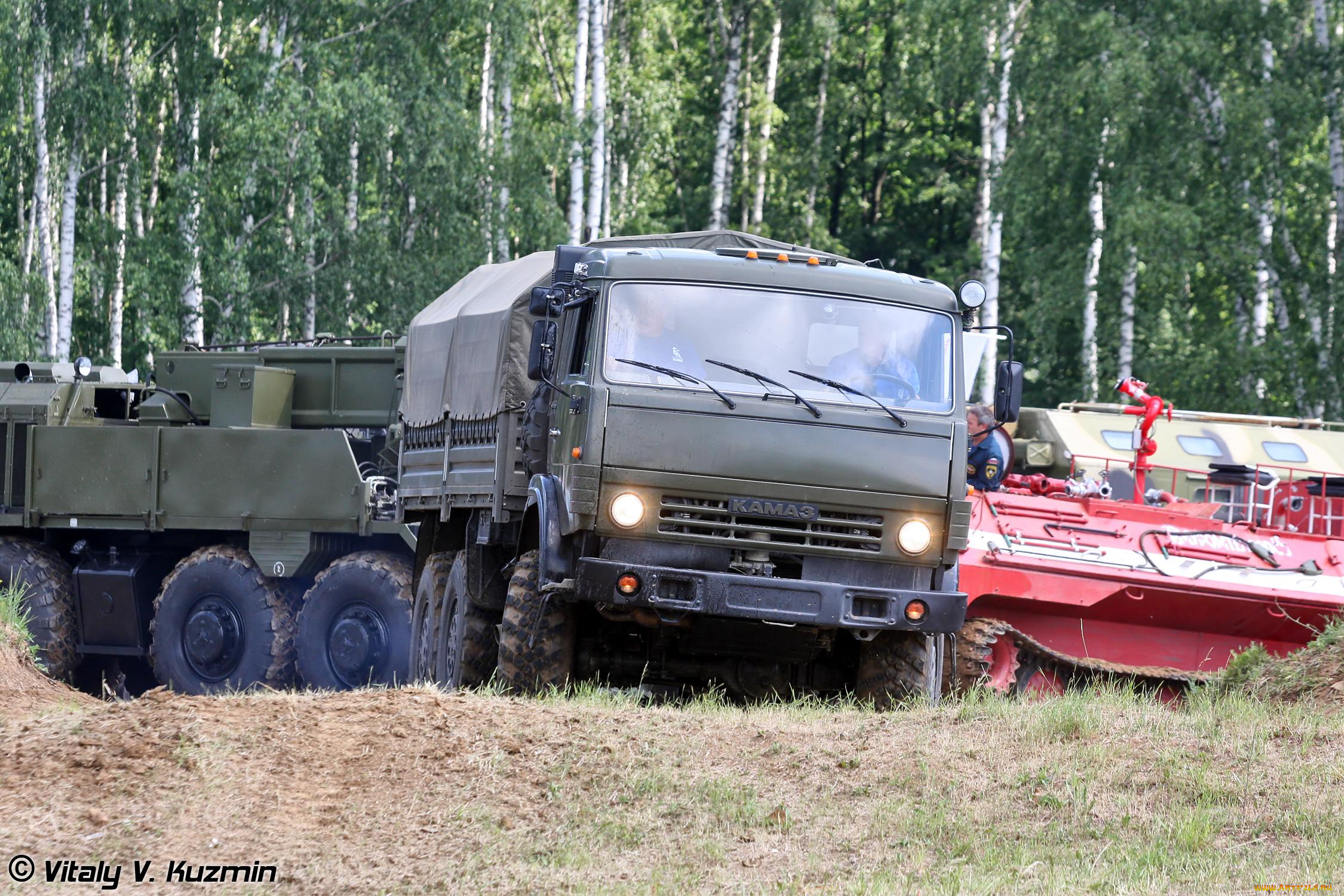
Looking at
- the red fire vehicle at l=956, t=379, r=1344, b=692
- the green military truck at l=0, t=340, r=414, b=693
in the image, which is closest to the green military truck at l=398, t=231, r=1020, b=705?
the red fire vehicle at l=956, t=379, r=1344, b=692

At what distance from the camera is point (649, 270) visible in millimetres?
9789

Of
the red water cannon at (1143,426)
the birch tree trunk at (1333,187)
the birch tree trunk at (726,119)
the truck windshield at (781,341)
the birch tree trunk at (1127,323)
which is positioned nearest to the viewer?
the truck windshield at (781,341)

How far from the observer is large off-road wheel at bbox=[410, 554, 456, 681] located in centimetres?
1279

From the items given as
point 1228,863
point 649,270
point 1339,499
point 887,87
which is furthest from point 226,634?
point 887,87

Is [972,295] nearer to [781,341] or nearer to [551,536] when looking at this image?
[781,341]

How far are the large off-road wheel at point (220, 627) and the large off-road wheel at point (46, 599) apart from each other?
3.68ft

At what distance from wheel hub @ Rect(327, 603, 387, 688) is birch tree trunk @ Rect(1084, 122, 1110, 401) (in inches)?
576

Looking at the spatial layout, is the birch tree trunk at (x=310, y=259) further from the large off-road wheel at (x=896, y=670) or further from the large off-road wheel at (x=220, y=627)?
the large off-road wheel at (x=896, y=670)

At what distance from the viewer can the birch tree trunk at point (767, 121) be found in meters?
37.8

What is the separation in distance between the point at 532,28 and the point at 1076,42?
1202cm

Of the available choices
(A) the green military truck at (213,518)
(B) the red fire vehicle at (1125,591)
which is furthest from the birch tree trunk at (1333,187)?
(A) the green military truck at (213,518)

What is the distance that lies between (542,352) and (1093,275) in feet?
71.4

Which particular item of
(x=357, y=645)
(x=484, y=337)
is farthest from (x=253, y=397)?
(x=484, y=337)

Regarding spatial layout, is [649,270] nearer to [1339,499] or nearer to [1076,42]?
[1339,499]
